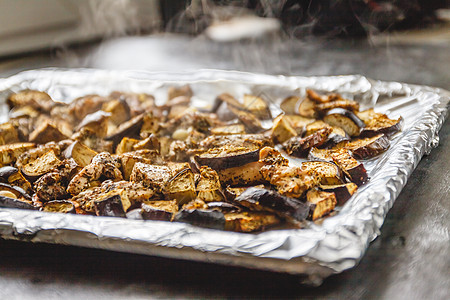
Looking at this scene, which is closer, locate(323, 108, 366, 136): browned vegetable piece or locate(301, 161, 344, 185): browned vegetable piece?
locate(301, 161, 344, 185): browned vegetable piece

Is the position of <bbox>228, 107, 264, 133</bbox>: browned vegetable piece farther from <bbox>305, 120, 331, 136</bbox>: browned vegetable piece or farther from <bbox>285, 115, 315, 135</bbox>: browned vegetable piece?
→ <bbox>305, 120, 331, 136</bbox>: browned vegetable piece

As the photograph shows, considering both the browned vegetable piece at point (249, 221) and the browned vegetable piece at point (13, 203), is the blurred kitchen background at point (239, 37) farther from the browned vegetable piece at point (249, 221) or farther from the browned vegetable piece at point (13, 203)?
the browned vegetable piece at point (13, 203)

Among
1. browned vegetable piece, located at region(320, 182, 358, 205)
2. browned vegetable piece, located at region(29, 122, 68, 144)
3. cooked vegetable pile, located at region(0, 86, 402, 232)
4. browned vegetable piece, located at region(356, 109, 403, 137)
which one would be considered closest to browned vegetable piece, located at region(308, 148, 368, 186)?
cooked vegetable pile, located at region(0, 86, 402, 232)

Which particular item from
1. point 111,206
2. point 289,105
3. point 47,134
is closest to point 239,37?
point 289,105

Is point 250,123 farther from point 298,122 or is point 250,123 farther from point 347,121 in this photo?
point 347,121

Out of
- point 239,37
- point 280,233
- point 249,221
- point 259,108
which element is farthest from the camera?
point 239,37

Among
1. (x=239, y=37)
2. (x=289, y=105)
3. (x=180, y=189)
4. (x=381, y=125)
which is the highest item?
(x=180, y=189)
